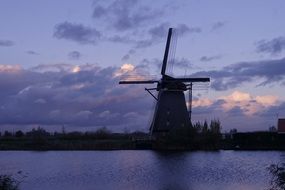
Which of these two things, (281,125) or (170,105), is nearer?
(170,105)

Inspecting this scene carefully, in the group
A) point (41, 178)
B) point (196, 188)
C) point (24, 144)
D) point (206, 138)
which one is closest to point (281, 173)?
point (196, 188)

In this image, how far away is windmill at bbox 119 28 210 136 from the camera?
7188 cm

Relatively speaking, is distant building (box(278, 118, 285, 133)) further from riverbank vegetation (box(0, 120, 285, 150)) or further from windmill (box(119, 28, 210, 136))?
windmill (box(119, 28, 210, 136))

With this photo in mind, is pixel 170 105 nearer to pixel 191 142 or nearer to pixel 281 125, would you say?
pixel 191 142

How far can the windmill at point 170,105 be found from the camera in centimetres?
7188

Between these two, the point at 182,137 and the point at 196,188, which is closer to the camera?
the point at 196,188

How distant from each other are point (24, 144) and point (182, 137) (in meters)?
33.0

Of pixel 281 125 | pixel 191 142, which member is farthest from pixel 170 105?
pixel 281 125

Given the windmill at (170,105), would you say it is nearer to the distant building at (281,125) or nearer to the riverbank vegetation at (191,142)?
the riverbank vegetation at (191,142)

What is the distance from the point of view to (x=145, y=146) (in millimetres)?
76438

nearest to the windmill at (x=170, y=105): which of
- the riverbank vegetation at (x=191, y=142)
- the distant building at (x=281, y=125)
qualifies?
the riverbank vegetation at (x=191, y=142)

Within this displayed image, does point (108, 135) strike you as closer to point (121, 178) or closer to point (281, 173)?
point (121, 178)

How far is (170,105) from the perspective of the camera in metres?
71.8

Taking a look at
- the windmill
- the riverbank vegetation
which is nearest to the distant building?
the riverbank vegetation
